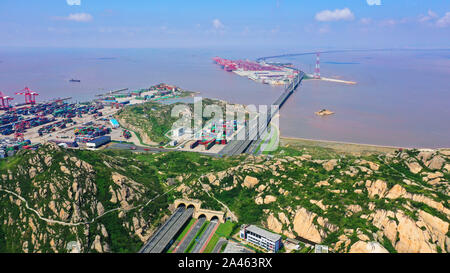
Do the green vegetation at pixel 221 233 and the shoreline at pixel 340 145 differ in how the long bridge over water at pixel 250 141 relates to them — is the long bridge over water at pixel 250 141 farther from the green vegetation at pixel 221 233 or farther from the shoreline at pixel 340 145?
the green vegetation at pixel 221 233

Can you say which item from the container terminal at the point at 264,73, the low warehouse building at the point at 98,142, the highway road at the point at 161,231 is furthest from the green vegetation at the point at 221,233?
the container terminal at the point at 264,73

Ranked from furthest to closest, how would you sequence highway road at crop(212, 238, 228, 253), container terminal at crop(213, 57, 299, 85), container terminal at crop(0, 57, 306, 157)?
1. container terminal at crop(213, 57, 299, 85)
2. container terminal at crop(0, 57, 306, 157)
3. highway road at crop(212, 238, 228, 253)

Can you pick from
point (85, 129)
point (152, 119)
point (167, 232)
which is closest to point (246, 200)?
point (167, 232)

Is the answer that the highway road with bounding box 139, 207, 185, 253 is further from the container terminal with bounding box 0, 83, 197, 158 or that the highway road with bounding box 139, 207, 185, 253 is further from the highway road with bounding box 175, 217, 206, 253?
the container terminal with bounding box 0, 83, 197, 158

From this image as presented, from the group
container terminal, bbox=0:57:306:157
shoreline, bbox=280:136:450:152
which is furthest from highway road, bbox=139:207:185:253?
shoreline, bbox=280:136:450:152

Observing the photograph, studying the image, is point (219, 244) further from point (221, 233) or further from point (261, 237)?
point (261, 237)
